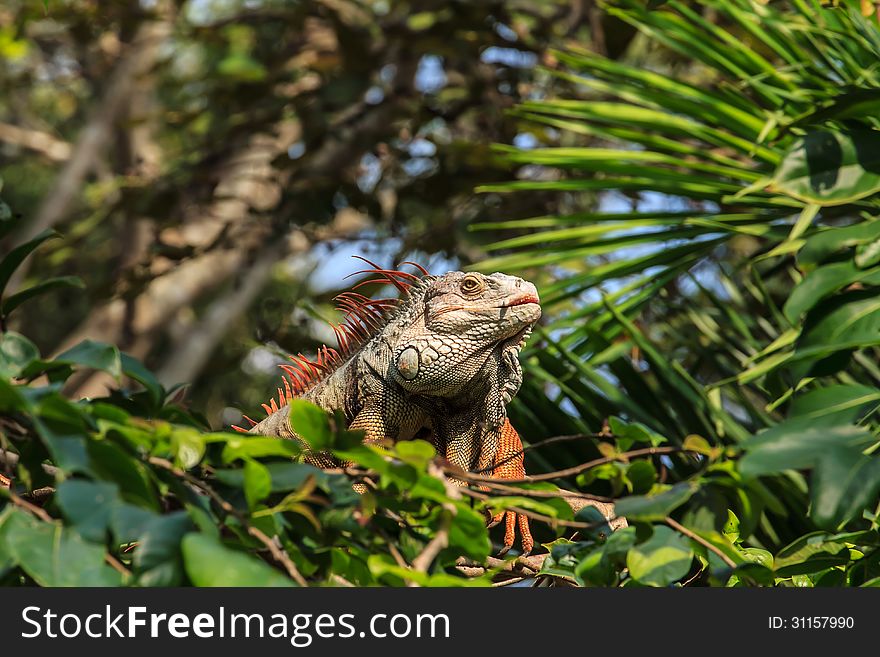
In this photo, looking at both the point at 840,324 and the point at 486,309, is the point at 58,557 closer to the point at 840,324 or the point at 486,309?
the point at 486,309

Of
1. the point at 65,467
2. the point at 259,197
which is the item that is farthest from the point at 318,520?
the point at 259,197

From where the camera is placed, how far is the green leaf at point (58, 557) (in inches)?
51.6

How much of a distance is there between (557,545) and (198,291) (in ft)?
18.0

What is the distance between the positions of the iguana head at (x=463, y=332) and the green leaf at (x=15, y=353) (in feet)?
2.20

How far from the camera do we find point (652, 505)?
4.83ft

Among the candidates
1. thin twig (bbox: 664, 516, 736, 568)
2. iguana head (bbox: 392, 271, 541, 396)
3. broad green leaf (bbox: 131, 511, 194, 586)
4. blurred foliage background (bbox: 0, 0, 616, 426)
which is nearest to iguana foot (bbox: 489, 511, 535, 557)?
iguana head (bbox: 392, 271, 541, 396)

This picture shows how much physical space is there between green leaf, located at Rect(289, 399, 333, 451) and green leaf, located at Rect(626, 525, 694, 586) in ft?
1.48

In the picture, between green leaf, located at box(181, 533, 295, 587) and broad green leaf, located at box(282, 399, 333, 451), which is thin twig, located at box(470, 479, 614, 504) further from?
green leaf, located at box(181, 533, 295, 587)

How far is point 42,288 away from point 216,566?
0.88m

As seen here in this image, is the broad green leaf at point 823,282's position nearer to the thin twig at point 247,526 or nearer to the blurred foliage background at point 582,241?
the blurred foliage background at point 582,241

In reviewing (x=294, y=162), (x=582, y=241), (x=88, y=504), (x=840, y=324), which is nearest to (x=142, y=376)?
(x=88, y=504)

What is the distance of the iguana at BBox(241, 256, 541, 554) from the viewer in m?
2.06

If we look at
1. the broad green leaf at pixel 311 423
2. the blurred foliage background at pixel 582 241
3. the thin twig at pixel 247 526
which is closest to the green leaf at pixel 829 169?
the blurred foliage background at pixel 582 241

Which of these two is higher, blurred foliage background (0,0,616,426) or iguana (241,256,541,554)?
blurred foliage background (0,0,616,426)
